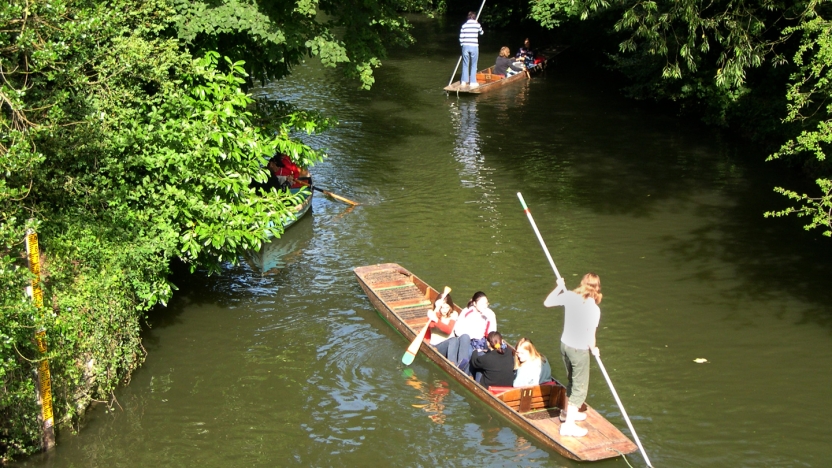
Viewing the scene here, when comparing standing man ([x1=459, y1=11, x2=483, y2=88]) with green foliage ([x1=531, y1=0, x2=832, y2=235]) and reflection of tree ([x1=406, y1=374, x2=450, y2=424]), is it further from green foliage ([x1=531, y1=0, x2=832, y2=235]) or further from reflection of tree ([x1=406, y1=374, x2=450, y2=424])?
reflection of tree ([x1=406, y1=374, x2=450, y2=424])

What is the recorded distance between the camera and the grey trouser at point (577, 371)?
949 centimetres

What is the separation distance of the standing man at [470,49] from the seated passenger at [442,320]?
618 inches

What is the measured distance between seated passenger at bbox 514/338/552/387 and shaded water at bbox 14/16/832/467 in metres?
0.70

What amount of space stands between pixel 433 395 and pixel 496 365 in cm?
102

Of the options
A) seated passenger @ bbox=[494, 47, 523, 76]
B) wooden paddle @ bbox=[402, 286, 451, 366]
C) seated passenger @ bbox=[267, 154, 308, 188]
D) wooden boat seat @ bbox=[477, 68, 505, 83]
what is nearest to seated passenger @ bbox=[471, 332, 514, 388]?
wooden paddle @ bbox=[402, 286, 451, 366]

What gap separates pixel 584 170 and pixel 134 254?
39.3 ft

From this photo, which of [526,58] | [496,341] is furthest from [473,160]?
[526,58]

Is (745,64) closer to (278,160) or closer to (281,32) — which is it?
(281,32)

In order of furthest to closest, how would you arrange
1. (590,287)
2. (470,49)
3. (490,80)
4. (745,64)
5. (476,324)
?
(490,80)
(470,49)
(745,64)
(476,324)
(590,287)

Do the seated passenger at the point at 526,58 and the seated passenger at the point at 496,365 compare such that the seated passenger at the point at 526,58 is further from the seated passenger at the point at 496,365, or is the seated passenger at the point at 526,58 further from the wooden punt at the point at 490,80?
the seated passenger at the point at 496,365

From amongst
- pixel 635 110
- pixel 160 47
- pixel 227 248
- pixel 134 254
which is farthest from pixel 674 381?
pixel 635 110

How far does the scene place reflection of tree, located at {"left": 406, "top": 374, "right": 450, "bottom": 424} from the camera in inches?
417

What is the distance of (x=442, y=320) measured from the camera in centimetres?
1242

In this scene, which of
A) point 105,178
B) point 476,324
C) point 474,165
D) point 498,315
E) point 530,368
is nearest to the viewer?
point 530,368
